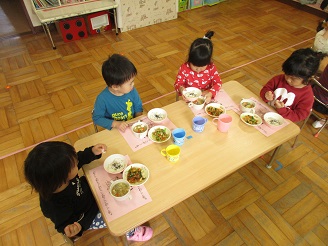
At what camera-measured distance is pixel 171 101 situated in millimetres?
2471

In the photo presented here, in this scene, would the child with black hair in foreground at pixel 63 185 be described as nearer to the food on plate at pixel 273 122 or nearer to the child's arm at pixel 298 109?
the food on plate at pixel 273 122

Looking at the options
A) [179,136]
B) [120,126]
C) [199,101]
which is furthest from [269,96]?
[120,126]

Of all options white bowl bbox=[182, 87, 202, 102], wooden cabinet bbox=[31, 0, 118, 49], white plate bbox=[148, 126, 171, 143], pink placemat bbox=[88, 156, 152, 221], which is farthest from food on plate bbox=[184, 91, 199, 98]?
wooden cabinet bbox=[31, 0, 118, 49]

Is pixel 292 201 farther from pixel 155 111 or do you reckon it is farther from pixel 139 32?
pixel 139 32

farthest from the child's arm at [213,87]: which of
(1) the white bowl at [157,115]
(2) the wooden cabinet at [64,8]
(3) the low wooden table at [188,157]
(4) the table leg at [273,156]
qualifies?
(2) the wooden cabinet at [64,8]

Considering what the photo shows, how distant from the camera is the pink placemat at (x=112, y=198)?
975mm

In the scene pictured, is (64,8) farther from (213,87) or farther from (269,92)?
(269,92)

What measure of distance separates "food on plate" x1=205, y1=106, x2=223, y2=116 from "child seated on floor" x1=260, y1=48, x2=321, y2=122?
35cm

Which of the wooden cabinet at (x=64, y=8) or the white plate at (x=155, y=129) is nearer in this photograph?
the white plate at (x=155, y=129)

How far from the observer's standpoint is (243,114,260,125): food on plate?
4.45ft

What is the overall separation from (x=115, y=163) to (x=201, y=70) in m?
0.89

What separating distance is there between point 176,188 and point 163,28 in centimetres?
318

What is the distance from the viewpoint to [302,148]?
2.06 metres

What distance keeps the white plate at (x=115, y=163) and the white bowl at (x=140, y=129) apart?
0.51 feet
